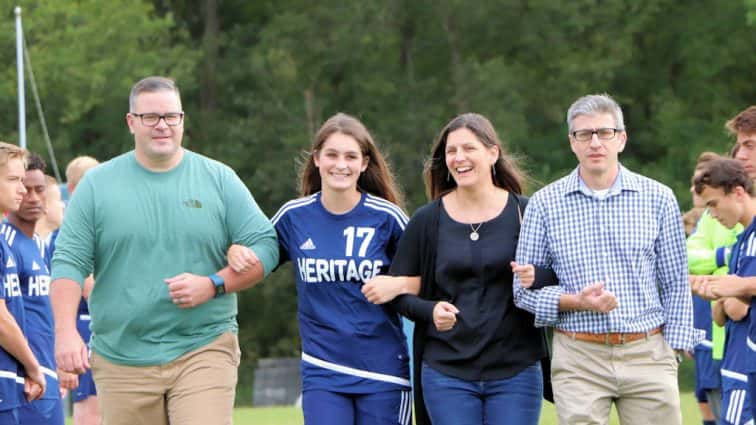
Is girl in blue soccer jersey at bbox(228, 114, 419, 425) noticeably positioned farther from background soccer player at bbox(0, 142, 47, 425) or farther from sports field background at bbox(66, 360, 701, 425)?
sports field background at bbox(66, 360, 701, 425)

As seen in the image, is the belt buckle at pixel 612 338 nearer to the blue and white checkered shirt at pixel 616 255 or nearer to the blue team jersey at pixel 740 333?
the blue and white checkered shirt at pixel 616 255

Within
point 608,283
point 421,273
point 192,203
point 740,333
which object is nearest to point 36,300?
point 192,203

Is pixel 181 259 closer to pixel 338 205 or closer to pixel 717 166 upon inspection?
pixel 338 205

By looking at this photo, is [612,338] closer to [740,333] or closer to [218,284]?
[218,284]

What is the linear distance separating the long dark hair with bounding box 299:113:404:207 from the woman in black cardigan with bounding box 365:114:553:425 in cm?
44

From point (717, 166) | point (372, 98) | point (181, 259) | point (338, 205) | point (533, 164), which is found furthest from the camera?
point (372, 98)

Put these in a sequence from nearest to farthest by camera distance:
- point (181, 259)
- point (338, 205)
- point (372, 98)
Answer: point (181, 259)
point (338, 205)
point (372, 98)

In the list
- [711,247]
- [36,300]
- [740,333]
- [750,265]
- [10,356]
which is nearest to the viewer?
[10,356]

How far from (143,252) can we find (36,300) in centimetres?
186

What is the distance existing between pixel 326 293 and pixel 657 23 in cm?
3069

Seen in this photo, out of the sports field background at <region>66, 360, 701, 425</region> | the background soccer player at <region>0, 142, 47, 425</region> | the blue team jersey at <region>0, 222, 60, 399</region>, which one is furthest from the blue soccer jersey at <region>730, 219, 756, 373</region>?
the sports field background at <region>66, 360, 701, 425</region>

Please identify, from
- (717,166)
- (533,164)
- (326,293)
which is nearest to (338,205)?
(326,293)

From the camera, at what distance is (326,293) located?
7.35m

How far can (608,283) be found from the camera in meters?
6.87
